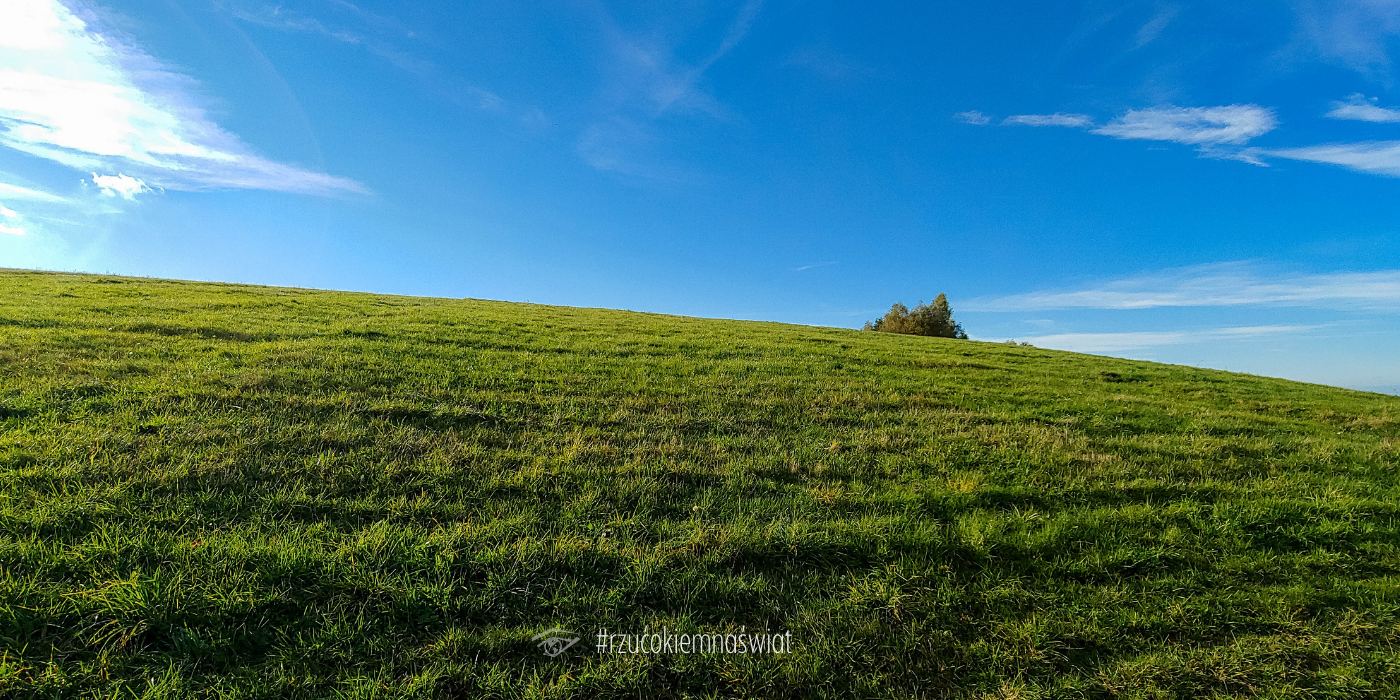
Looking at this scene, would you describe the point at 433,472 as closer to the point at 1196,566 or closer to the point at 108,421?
the point at 108,421

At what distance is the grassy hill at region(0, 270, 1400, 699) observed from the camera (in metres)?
3.88

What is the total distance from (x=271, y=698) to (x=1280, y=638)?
7823 mm

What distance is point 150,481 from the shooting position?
18.2 feet

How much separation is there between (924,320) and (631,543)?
54.7 m

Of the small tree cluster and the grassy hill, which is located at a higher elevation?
the small tree cluster

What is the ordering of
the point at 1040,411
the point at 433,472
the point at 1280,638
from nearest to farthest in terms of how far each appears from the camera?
the point at 1280,638 < the point at 433,472 < the point at 1040,411

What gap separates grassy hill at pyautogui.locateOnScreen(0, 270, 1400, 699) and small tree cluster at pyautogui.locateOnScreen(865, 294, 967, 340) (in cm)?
4504

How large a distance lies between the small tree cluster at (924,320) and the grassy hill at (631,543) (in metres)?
45.0

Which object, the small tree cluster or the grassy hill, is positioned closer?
the grassy hill

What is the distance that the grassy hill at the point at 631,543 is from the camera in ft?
12.7

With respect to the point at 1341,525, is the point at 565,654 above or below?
below

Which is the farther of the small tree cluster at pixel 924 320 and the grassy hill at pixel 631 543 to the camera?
the small tree cluster at pixel 924 320

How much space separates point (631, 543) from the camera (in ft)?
16.8

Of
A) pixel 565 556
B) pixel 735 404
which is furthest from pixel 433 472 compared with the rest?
pixel 735 404
